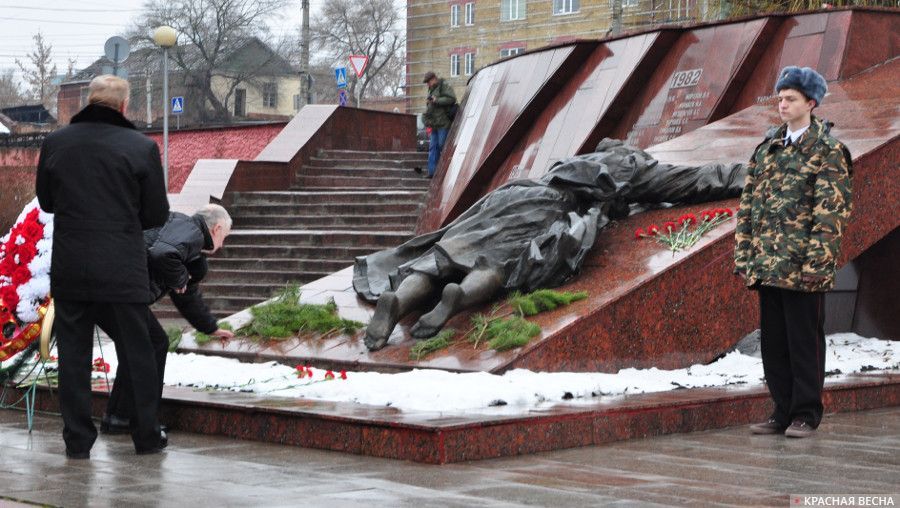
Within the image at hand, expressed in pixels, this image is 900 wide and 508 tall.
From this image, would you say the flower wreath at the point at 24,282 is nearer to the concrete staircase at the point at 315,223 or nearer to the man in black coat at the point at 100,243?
the man in black coat at the point at 100,243

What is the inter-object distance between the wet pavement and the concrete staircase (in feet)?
23.5

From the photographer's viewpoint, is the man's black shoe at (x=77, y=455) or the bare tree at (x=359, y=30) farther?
the bare tree at (x=359, y=30)

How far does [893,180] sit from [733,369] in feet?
6.04

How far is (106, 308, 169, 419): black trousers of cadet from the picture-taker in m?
6.50

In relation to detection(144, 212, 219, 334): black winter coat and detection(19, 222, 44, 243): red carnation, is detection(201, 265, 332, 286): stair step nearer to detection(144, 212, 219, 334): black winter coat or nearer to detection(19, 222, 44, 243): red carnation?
detection(19, 222, 44, 243): red carnation

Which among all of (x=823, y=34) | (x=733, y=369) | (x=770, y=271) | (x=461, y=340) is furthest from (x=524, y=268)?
(x=823, y=34)

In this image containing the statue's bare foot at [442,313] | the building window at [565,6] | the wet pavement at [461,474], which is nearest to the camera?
the wet pavement at [461,474]

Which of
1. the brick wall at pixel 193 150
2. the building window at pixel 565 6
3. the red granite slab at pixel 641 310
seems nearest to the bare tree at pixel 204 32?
the building window at pixel 565 6

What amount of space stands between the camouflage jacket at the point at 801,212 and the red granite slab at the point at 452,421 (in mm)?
769

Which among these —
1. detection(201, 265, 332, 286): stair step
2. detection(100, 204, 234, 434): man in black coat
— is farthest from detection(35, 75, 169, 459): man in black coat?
detection(201, 265, 332, 286): stair step

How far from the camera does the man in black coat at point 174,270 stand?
6508 millimetres

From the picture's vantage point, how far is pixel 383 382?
7.01 metres

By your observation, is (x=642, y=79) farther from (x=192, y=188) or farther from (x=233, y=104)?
(x=233, y=104)

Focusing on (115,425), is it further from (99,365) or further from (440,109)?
(440,109)
